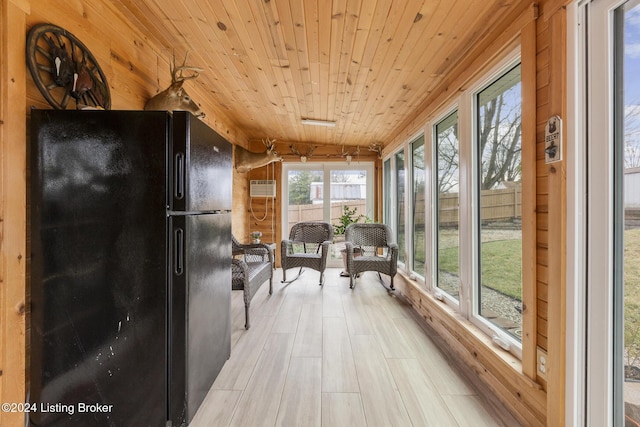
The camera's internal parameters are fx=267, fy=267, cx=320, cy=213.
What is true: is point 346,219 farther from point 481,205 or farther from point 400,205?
point 481,205

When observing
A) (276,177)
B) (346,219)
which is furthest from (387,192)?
(276,177)

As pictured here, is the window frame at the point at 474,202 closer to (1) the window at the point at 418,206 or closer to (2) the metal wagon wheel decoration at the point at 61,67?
(1) the window at the point at 418,206

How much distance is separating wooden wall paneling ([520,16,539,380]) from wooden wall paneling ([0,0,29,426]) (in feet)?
7.94

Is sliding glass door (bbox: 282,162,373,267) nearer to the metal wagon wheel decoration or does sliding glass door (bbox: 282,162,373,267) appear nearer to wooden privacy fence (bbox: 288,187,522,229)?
wooden privacy fence (bbox: 288,187,522,229)

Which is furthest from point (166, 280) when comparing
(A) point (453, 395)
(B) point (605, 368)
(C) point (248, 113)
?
(C) point (248, 113)

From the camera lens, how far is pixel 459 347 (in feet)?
6.73

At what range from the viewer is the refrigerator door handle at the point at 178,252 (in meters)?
1.29

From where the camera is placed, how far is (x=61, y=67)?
131 cm

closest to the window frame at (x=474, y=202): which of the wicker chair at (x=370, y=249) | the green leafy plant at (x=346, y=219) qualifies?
the wicker chair at (x=370, y=249)

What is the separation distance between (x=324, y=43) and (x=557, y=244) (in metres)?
1.90

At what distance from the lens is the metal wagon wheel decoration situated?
3.97 ft

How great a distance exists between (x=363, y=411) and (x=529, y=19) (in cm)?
232

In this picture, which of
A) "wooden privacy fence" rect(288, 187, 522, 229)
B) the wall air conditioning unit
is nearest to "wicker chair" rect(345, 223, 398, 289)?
"wooden privacy fence" rect(288, 187, 522, 229)

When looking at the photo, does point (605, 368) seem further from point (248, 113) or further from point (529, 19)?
point (248, 113)
